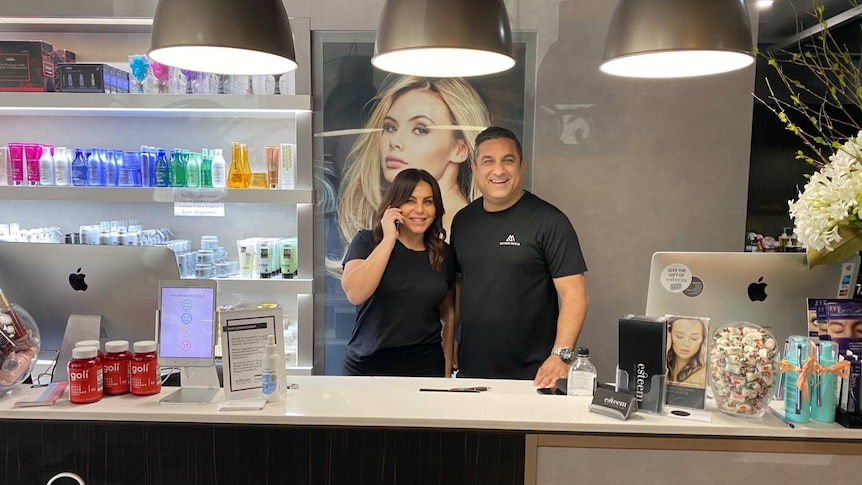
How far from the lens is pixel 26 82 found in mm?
3115

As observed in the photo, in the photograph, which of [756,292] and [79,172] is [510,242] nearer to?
[756,292]

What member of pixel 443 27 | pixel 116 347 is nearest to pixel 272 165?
pixel 116 347

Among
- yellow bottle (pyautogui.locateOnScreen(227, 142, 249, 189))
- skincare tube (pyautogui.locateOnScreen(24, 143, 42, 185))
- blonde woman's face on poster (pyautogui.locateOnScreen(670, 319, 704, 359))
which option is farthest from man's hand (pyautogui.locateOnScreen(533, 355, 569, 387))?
skincare tube (pyautogui.locateOnScreen(24, 143, 42, 185))

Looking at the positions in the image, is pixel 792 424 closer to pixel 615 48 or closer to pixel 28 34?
pixel 615 48

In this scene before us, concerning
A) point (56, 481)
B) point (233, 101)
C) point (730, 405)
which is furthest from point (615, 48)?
point (233, 101)

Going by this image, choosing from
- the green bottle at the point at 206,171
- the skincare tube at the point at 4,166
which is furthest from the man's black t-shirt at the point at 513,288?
the skincare tube at the point at 4,166

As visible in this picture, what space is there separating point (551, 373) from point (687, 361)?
50cm

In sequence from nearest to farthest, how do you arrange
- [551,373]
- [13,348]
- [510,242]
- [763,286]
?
[13,348]
[763,286]
[551,373]
[510,242]

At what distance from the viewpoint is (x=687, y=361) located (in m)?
1.60

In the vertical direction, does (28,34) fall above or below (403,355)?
above

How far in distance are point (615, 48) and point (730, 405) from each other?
99 centimetres

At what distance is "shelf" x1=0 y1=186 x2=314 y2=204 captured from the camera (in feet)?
10.1

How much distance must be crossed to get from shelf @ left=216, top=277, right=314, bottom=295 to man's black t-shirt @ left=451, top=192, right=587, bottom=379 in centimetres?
96

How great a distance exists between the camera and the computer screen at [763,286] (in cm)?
179
